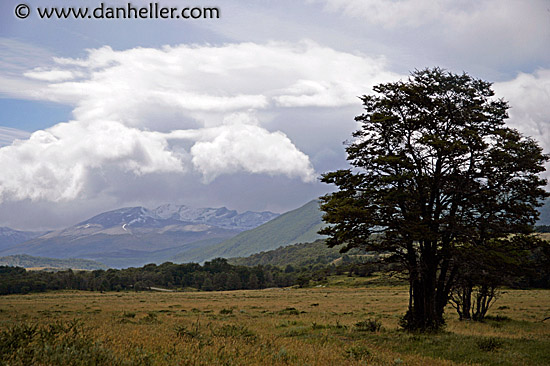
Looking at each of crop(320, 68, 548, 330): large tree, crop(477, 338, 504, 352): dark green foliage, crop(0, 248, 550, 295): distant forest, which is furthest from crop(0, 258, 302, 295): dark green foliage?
crop(477, 338, 504, 352): dark green foliage

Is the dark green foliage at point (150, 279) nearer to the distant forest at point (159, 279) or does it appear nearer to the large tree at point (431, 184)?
the distant forest at point (159, 279)

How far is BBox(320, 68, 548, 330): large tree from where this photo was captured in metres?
20.9

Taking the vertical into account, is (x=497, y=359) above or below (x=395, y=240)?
below

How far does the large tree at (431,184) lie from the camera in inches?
821

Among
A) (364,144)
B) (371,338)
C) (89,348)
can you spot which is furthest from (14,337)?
(364,144)

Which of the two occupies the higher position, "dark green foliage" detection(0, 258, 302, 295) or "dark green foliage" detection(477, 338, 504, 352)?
"dark green foliage" detection(477, 338, 504, 352)

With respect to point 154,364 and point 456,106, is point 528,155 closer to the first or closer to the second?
point 456,106

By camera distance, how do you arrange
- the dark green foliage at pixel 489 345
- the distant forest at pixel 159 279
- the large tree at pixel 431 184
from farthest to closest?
the distant forest at pixel 159 279, the large tree at pixel 431 184, the dark green foliage at pixel 489 345

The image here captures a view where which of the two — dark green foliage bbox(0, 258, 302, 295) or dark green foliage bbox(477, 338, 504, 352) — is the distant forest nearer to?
dark green foliage bbox(0, 258, 302, 295)

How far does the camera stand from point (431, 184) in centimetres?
2172

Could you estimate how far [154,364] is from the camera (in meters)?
9.27

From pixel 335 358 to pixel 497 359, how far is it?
6329mm

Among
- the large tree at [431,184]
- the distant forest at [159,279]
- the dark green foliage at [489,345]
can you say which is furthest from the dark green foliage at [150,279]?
the dark green foliage at [489,345]

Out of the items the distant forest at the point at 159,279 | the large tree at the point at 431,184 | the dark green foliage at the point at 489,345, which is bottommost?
the distant forest at the point at 159,279
